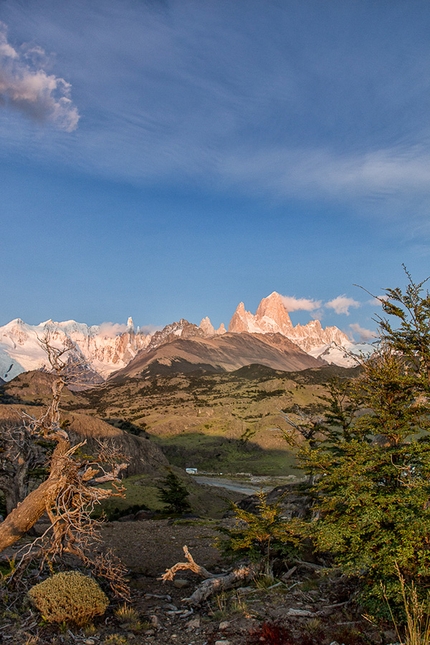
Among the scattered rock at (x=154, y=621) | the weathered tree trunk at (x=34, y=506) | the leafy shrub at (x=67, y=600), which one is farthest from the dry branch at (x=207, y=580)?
the weathered tree trunk at (x=34, y=506)

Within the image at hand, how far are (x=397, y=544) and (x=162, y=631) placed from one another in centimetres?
655

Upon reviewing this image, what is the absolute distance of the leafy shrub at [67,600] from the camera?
11.2 m

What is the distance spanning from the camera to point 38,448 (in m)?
26.5

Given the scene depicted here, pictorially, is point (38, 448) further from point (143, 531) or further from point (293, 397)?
point (293, 397)

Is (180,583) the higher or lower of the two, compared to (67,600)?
lower

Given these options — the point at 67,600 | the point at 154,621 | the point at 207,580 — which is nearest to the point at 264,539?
the point at 207,580

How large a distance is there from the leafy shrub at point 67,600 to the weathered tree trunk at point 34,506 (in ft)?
5.49

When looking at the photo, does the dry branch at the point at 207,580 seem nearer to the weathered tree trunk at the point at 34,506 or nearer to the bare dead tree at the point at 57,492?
the bare dead tree at the point at 57,492

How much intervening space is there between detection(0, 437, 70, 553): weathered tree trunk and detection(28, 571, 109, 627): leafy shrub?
1674 millimetres

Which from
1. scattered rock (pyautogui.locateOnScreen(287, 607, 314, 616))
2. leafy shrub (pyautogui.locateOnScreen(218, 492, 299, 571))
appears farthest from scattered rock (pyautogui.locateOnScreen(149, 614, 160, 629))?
scattered rock (pyautogui.locateOnScreen(287, 607, 314, 616))

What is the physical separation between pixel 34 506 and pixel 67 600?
2.81 metres

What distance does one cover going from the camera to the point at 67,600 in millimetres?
11414

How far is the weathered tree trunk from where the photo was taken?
12539 millimetres

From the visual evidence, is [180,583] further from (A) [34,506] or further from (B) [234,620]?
(A) [34,506]
